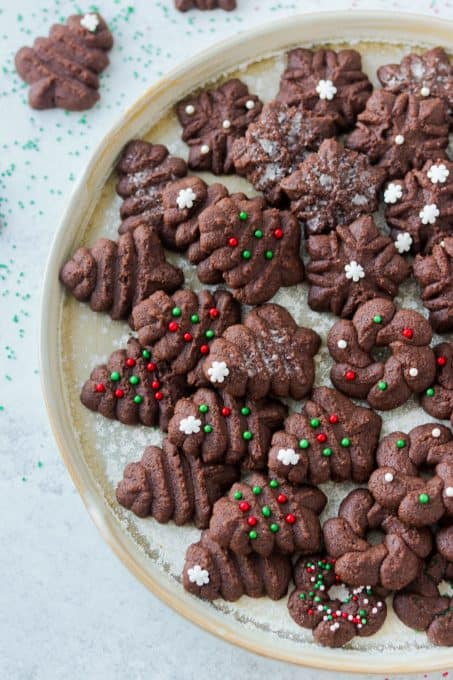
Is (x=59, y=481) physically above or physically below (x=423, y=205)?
below

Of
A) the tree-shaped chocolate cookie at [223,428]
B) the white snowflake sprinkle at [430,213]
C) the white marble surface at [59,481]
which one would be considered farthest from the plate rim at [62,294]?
the white snowflake sprinkle at [430,213]

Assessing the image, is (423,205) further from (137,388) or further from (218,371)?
(137,388)

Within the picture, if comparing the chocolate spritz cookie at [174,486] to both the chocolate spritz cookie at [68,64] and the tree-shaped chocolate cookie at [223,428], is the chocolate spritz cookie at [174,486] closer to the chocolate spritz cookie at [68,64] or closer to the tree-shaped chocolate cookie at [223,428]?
the tree-shaped chocolate cookie at [223,428]

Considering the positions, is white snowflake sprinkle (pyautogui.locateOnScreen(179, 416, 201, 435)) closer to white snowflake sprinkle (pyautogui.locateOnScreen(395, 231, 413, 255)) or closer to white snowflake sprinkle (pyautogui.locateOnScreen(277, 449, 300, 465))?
white snowflake sprinkle (pyautogui.locateOnScreen(277, 449, 300, 465))

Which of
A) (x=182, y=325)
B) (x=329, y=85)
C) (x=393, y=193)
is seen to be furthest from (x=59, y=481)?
(x=329, y=85)

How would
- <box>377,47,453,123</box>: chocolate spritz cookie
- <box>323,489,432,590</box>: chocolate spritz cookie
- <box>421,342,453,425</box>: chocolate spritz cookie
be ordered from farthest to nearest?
<box>377,47,453,123</box>: chocolate spritz cookie, <box>421,342,453,425</box>: chocolate spritz cookie, <box>323,489,432,590</box>: chocolate spritz cookie

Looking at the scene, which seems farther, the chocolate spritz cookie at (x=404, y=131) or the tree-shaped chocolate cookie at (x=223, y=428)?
the chocolate spritz cookie at (x=404, y=131)

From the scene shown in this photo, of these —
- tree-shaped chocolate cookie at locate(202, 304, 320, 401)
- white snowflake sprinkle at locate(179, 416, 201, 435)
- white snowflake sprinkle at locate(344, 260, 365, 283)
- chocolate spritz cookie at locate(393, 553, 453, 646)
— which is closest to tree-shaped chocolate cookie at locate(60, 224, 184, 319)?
tree-shaped chocolate cookie at locate(202, 304, 320, 401)
